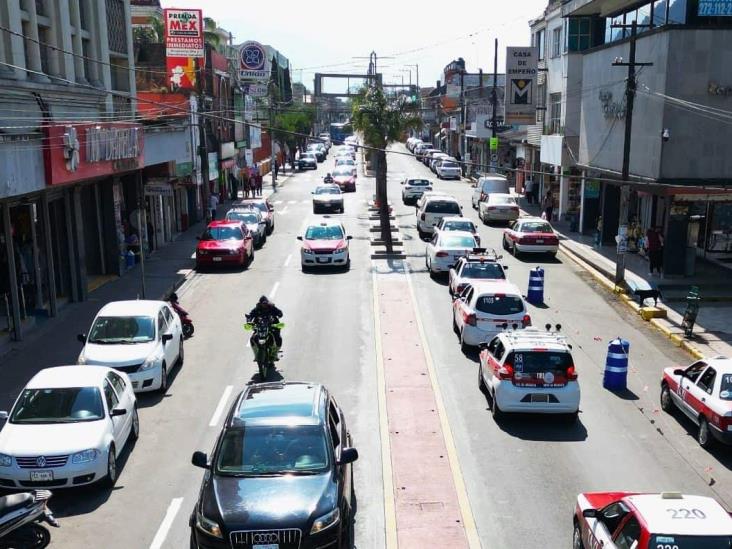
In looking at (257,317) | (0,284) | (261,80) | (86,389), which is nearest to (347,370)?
(257,317)

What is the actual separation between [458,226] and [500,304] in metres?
14.0

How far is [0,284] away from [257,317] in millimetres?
9068

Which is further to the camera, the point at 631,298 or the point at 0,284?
the point at 631,298

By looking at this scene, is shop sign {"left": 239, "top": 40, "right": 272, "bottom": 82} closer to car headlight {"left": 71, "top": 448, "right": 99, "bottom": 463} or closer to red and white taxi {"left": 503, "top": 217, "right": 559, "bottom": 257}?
red and white taxi {"left": 503, "top": 217, "right": 559, "bottom": 257}

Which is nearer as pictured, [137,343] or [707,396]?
[707,396]

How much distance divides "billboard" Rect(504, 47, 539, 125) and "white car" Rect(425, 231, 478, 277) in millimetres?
24424

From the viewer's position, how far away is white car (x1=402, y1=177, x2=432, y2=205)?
176ft

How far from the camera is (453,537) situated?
1071 cm

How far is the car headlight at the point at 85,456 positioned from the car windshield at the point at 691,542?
26.2 feet

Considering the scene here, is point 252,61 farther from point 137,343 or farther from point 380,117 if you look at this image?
point 137,343

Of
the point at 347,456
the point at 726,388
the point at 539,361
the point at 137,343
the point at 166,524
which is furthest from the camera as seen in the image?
the point at 137,343

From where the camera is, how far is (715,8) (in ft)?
91.7

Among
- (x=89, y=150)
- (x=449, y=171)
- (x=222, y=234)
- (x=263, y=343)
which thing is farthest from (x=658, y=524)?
(x=449, y=171)

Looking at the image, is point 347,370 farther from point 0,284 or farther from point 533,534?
point 0,284
